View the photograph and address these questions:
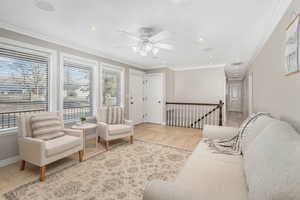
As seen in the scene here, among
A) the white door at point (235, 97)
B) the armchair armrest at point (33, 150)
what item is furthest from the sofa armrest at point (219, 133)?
the white door at point (235, 97)

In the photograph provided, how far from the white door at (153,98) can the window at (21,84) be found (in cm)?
357

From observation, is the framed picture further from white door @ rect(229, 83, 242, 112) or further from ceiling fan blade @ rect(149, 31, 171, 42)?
white door @ rect(229, 83, 242, 112)

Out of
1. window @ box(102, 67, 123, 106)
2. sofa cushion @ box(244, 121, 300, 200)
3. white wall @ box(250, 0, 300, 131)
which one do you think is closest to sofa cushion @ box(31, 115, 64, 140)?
window @ box(102, 67, 123, 106)

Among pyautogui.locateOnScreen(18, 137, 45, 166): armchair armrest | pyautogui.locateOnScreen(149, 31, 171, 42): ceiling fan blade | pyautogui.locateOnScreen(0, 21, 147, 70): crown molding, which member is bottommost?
pyautogui.locateOnScreen(18, 137, 45, 166): armchair armrest

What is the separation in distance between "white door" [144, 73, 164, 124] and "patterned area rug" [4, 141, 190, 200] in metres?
2.85

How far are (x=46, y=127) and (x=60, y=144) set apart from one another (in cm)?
44

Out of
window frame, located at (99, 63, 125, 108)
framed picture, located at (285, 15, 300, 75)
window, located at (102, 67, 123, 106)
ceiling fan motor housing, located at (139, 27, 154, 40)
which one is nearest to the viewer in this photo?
framed picture, located at (285, 15, 300, 75)

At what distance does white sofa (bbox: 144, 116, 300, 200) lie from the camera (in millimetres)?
635

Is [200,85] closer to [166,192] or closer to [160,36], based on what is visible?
[160,36]

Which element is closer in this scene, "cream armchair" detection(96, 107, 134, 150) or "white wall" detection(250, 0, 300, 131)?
"white wall" detection(250, 0, 300, 131)

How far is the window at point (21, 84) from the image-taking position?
2.32 meters

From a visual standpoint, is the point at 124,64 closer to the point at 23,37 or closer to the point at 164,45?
the point at 164,45

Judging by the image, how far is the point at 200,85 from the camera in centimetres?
575

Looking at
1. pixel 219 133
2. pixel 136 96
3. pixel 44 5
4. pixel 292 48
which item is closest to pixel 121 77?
pixel 136 96
